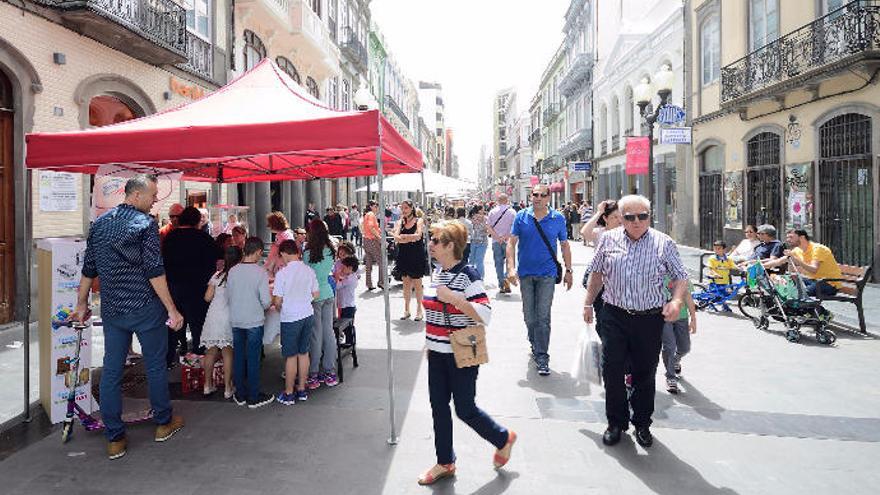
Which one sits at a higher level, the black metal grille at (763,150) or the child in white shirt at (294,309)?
the black metal grille at (763,150)

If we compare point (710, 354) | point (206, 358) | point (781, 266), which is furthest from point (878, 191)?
point (206, 358)

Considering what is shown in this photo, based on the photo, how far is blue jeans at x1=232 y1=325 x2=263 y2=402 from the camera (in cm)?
510

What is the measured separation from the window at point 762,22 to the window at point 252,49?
532 inches

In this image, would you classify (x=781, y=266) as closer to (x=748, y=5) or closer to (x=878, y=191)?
(x=878, y=191)

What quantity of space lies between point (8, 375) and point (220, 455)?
337 centimetres

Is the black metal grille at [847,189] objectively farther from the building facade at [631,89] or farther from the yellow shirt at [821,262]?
the building facade at [631,89]

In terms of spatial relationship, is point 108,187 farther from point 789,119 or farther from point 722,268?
point 789,119

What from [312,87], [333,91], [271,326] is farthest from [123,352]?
[333,91]

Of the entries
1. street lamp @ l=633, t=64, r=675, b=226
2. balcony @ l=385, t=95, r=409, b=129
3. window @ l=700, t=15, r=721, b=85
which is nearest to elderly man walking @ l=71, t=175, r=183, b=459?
street lamp @ l=633, t=64, r=675, b=226

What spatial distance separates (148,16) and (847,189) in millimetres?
14270

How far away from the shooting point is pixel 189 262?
5.77 meters

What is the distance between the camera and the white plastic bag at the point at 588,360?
15.2 ft

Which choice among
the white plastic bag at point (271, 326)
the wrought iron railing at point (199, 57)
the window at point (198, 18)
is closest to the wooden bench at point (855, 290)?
the white plastic bag at point (271, 326)

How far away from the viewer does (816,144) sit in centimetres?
1351
